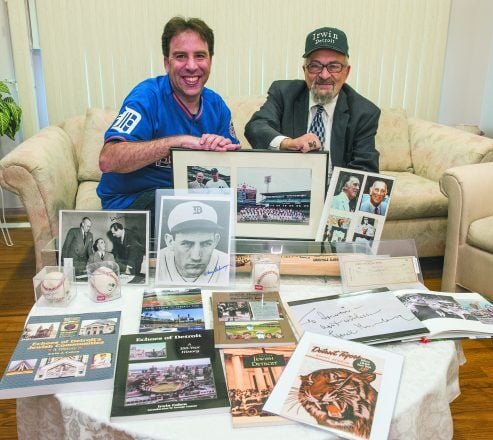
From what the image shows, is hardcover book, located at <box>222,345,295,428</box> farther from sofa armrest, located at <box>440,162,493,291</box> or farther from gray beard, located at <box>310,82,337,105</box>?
sofa armrest, located at <box>440,162,493,291</box>

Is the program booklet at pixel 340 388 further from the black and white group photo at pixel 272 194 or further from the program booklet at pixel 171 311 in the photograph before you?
the black and white group photo at pixel 272 194

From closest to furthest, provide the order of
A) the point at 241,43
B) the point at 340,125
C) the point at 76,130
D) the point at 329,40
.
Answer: the point at 329,40
the point at 340,125
the point at 76,130
the point at 241,43

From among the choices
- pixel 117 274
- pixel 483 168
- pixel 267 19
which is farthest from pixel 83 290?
pixel 267 19

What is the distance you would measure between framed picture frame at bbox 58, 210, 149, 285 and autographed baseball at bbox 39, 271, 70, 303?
0.12 m

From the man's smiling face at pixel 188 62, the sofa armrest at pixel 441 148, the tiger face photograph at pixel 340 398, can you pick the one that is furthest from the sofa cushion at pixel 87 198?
the sofa armrest at pixel 441 148

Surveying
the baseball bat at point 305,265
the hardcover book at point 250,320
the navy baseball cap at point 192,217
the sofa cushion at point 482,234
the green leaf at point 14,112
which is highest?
the green leaf at point 14,112

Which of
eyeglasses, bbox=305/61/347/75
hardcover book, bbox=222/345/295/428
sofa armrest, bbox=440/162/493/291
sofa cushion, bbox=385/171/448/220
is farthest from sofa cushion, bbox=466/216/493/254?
hardcover book, bbox=222/345/295/428

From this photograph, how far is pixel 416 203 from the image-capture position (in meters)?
2.31

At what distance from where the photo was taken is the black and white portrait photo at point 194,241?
1121mm

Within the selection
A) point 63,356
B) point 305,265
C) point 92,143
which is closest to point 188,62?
point 305,265

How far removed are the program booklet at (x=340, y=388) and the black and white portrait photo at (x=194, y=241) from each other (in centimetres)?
35

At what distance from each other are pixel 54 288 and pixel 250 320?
45 centimetres

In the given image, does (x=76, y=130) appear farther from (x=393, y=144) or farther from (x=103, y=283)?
(x=393, y=144)

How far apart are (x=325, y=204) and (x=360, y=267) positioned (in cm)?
28
